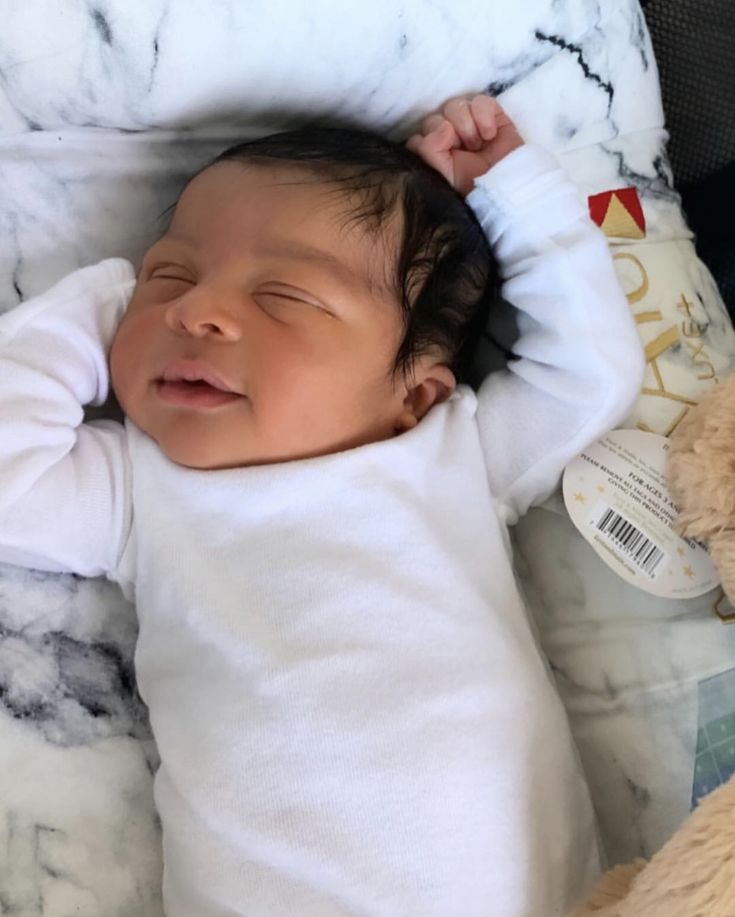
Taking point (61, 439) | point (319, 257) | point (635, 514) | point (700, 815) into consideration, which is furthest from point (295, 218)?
point (700, 815)

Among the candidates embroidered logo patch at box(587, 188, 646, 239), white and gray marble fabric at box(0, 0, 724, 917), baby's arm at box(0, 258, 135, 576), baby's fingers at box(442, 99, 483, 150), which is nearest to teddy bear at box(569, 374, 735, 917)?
white and gray marble fabric at box(0, 0, 724, 917)

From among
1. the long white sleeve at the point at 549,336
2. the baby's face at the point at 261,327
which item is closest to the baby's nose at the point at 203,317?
the baby's face at the point at 261,327

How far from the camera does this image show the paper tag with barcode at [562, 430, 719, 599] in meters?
0.90

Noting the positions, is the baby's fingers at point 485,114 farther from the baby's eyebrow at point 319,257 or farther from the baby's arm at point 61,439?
the baby's arm at point 61,439

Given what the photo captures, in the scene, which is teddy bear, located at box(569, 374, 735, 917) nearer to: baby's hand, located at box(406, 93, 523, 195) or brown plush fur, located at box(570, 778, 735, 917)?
brown plush fur, located at box(570, 778, 735, 917)

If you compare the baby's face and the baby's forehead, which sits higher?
the baby's forehead

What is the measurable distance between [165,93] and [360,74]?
0.18 metres

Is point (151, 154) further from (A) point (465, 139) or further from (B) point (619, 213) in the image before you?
(B) point (619, 213)

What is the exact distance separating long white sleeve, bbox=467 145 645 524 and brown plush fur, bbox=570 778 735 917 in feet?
1.19

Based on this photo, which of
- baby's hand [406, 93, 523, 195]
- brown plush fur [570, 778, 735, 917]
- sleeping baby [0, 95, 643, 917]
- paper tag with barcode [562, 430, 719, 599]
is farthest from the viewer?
baby's hand [406, 93, 523, 195]

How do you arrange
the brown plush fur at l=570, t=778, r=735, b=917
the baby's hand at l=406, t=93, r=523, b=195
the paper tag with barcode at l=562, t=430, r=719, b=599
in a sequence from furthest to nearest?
the baby's hand at l=406, t=93, r=523, b=195 < the paper tag with barcode at l=562, t=430, r=719, b=599 < the brown plush fur at l=570, t=778, r=735, b=917

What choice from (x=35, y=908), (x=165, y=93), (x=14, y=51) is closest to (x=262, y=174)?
(x=165, y=93)

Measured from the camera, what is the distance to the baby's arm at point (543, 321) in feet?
3.13

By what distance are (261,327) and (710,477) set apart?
378 mm
